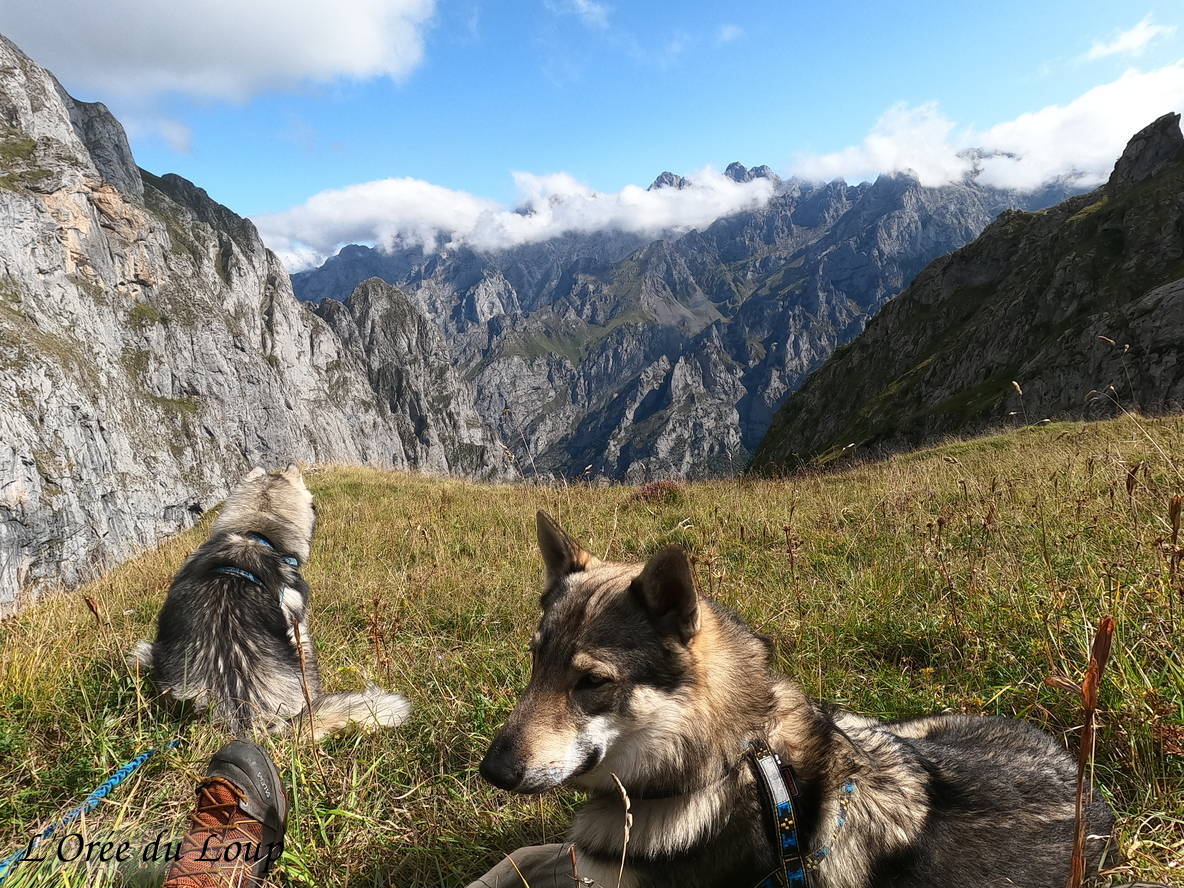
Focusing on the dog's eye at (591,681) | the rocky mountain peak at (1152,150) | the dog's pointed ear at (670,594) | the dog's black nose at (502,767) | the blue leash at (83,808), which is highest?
the rocky mountain peak at (1152,150)

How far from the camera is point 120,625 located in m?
6.79

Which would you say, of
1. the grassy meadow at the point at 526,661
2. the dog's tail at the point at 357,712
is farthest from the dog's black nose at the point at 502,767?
the dog's tail at the point at 357,712

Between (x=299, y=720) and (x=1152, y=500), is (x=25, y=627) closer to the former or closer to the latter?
(x=299, y=720)

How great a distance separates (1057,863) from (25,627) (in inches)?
341

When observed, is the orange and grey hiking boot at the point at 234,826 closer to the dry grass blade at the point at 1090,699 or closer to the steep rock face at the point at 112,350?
the dry grass blade at the point at 1090,699

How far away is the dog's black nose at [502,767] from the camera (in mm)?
2414

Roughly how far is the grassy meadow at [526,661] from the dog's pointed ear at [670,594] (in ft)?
5.08

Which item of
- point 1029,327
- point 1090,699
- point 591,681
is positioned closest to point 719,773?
point 591,681

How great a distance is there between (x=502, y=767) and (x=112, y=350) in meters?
139

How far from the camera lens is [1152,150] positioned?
82000 millimetres

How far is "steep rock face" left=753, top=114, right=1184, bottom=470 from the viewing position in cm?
5609

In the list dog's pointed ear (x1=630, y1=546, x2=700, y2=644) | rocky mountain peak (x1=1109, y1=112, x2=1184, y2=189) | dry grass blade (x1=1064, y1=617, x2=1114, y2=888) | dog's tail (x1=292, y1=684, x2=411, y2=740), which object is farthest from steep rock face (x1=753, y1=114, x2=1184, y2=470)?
dry grass blade (x1=1064, y1=617, x2=1114, y2=888)

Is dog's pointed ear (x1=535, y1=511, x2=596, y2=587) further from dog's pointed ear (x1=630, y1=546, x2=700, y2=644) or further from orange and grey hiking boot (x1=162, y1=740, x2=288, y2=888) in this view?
orange and grey hiking boot (x1=162, y1=740, x2=288, y2=888)

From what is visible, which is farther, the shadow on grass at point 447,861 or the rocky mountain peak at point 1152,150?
the rocky mountain peak at point 1152,150
